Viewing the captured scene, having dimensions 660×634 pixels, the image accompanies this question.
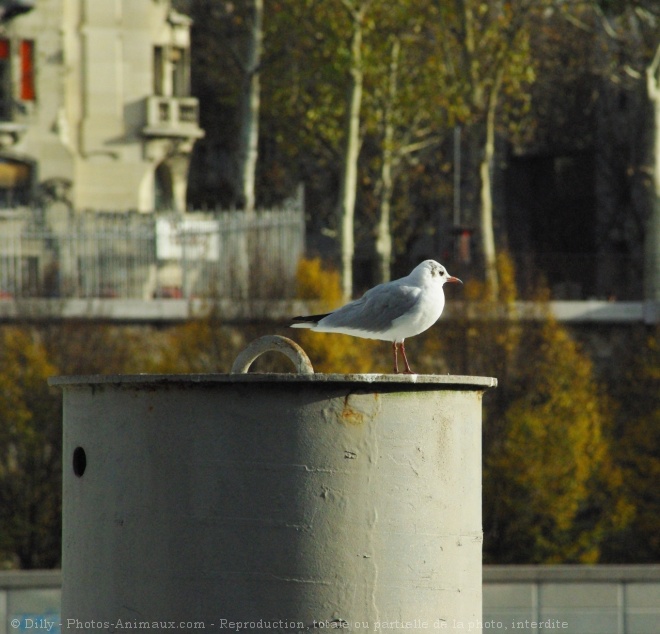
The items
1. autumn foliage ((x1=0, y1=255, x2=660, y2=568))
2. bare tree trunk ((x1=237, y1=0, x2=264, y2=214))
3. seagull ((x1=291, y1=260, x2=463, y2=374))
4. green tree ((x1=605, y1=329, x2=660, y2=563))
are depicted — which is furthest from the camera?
bare tree trunk ((x1=237, y1=0, x2=264, y2=214))

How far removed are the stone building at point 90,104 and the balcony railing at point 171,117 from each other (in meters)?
0.02

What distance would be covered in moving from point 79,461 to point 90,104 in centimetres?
3101

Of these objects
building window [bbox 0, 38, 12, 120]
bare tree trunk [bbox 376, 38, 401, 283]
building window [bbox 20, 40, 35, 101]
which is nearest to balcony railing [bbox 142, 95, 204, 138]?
building window [bbox 20, 40, 35, 101]

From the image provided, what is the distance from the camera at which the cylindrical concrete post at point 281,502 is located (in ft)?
18.5

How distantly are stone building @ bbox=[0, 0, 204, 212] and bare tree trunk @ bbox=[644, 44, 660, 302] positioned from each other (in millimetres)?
10397

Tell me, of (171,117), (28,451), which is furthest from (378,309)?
(171,117)

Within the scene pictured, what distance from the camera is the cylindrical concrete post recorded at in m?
Answer: 5.64

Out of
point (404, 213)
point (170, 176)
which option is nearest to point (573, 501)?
point (170, 176)

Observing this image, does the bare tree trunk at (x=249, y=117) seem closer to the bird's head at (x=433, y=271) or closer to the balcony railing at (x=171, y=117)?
the balcony railing at (x=171, y=117)

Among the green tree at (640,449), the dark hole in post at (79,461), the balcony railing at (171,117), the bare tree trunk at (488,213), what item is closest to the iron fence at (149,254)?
the bare tree trunk at (488,213)

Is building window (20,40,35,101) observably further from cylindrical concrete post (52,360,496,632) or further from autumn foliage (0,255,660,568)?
cylindrical concrete post (52,360,496,632)

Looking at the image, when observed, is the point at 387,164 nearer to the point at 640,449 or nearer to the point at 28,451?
the point at 640,449

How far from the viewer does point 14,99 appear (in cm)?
3566

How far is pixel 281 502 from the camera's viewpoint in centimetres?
562
